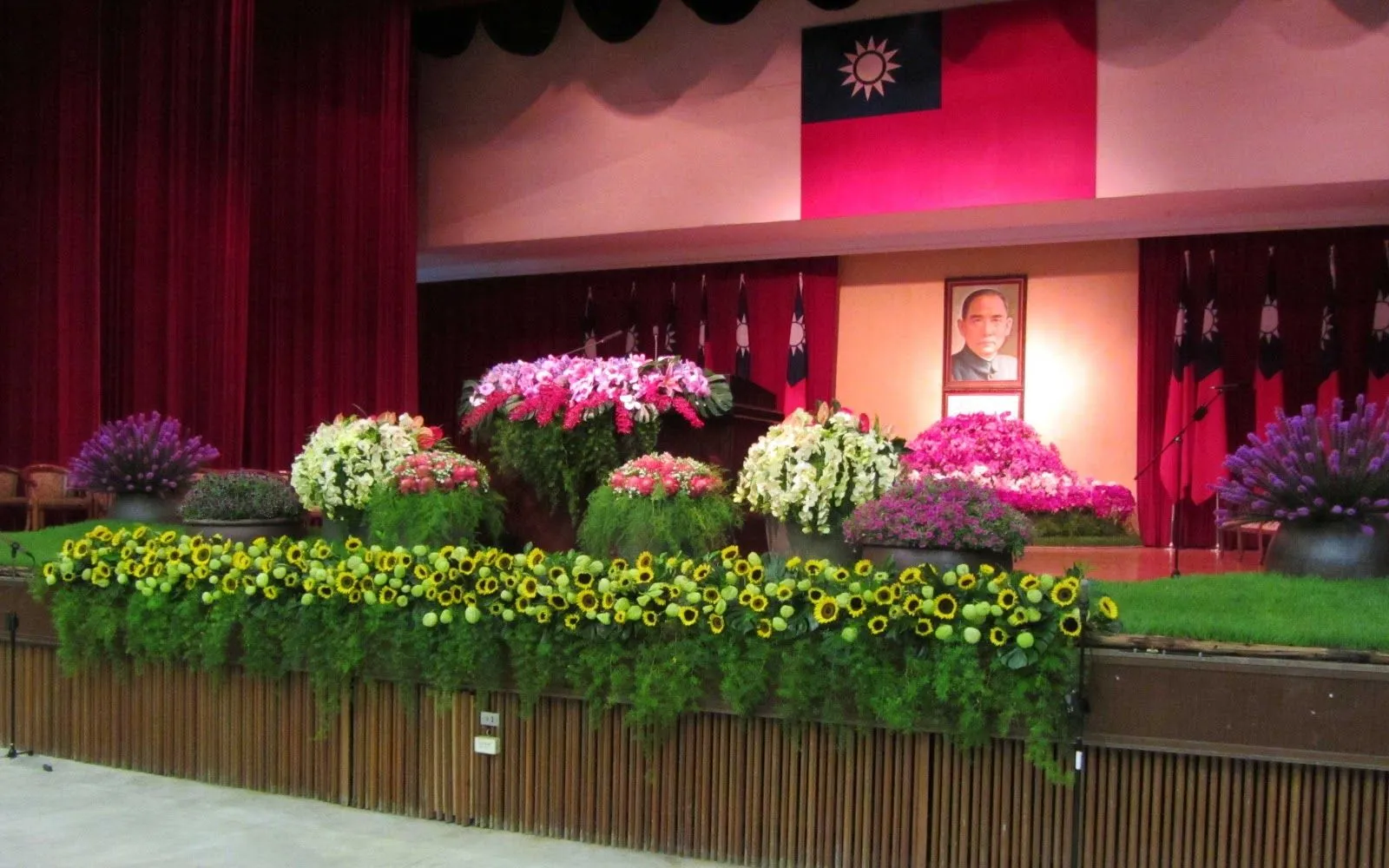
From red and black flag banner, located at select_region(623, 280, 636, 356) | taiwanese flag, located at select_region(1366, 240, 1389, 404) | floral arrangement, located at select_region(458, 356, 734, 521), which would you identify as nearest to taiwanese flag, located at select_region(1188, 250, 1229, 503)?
taiwanese flag, located at select_region(1366, 240, 1389, 404)

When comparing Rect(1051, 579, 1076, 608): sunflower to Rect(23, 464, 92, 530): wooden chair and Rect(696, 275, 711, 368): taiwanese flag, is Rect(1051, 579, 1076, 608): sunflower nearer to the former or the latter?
Rect(23, 464, 92, 530): wooden chair

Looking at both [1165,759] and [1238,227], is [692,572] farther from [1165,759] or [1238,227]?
[1238,227]

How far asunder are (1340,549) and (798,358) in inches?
355

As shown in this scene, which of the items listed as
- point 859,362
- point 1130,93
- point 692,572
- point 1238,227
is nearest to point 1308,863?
point 692,572

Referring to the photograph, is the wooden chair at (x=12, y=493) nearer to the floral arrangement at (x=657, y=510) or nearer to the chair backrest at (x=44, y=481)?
the chair backrest at (x=44, y=481)

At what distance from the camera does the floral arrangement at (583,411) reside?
14.4 feet

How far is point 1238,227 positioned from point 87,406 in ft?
31.2

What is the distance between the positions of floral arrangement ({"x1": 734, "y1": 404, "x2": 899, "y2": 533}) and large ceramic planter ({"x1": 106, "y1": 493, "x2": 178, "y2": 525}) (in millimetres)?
2905

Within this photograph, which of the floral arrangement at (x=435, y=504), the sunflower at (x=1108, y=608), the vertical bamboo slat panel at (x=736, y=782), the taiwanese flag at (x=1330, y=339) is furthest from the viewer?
the taiwanese flag at (x=1330, y=339)

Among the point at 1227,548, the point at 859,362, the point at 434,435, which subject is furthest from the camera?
the point at 859,362

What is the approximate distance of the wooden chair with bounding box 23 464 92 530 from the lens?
8367 mm

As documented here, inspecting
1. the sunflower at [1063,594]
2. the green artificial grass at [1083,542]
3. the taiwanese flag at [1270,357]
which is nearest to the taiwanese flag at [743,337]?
the green artificial grass at [1083,542]

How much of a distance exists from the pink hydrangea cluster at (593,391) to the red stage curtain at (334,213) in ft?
24.5

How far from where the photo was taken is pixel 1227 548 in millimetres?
10258
